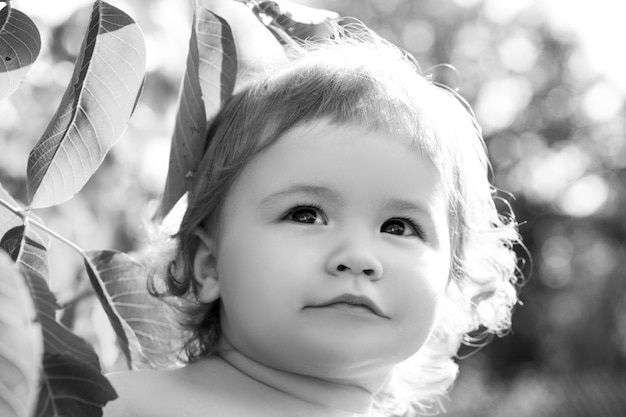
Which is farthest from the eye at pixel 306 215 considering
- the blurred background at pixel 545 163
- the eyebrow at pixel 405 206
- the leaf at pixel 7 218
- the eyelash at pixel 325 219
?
the blurred background at pixel 545 163

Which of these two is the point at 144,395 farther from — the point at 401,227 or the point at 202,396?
the point at 401,227

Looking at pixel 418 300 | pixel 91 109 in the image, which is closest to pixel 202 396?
pixel 418 300

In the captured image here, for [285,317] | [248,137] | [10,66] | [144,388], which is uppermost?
[10,66]

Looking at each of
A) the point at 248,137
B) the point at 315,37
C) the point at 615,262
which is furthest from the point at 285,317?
the point at 615,262

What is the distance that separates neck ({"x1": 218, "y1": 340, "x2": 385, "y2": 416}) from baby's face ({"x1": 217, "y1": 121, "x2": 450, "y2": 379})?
0.08 ft

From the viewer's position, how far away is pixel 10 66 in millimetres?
1255

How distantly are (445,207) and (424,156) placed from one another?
13 centimetres

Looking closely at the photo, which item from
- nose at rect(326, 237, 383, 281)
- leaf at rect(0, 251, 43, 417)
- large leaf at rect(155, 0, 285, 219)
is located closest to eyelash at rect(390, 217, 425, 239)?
nose at rect(326, 237, 383, 281)

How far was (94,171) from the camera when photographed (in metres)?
1.36

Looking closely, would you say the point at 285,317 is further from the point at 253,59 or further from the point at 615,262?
the point at 615,262

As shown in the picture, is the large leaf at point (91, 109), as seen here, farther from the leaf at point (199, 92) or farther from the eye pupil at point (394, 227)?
the eye pupil at point (394, 227)

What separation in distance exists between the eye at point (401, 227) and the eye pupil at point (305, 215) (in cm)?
12

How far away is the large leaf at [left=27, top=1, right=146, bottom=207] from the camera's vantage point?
130 cm

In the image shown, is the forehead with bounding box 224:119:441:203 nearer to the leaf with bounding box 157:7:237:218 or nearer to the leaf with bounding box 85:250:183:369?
the leaf with bounding box 157:7:237:218
